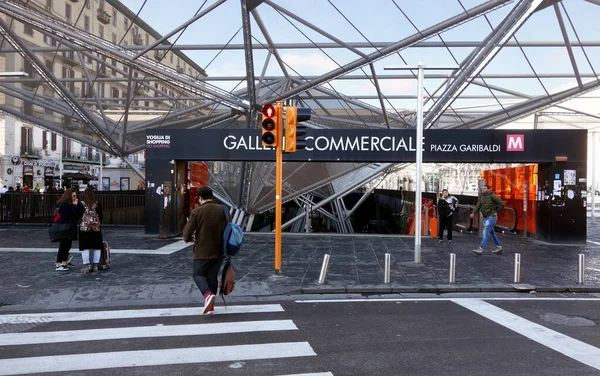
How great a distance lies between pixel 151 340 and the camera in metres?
6.16

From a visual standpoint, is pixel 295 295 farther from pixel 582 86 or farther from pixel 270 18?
pixel 582 86

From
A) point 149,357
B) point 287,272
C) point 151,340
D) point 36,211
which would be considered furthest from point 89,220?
point 36,211

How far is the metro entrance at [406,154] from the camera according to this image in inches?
636

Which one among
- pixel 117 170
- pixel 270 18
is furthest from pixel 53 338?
pixel 117 170

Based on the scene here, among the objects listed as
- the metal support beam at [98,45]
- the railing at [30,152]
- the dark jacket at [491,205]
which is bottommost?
the dark jacket at [491,205]

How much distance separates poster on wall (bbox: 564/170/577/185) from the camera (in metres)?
16.2

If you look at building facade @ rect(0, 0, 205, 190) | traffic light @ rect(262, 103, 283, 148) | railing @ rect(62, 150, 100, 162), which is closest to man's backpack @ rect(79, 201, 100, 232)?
traffic light @ rect(262, 103, 283, 148)

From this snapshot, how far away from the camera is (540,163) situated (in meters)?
16.8

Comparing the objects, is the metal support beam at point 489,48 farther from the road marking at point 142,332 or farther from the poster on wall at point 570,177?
the road marking at point 142,332

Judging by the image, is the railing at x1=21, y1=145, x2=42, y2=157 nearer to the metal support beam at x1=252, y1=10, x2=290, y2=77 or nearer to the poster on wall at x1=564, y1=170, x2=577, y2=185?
the metal support beam at x1=252, y1=10, x2=290, y2=77

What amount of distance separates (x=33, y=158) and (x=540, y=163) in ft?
145

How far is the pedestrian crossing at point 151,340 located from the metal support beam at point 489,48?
14.2m

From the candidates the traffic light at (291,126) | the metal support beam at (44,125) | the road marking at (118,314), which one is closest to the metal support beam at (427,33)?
the traffic light at (291,126)

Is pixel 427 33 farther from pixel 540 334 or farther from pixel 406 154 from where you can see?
pixel 540 334
